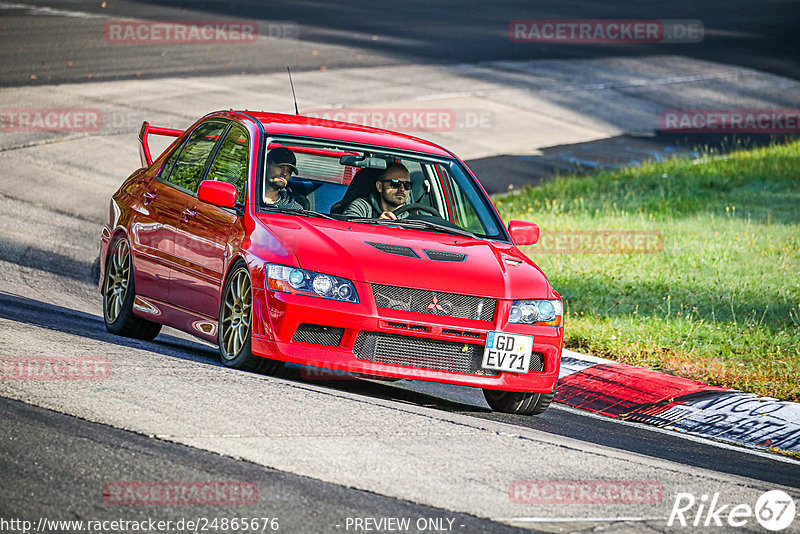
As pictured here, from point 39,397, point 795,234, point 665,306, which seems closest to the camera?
point 39,397

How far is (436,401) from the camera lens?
8523 millimetres

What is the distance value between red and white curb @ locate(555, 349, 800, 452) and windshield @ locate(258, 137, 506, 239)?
5.05 feet

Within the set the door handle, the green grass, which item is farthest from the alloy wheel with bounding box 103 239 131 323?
the green grass

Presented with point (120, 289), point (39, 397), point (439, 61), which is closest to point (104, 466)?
point (39, 397)

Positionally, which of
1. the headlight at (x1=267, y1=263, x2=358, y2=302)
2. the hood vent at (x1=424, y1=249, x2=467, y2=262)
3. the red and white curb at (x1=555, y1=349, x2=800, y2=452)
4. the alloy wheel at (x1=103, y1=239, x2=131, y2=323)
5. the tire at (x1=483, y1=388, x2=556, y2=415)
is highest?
the hood vent at (x1=424, y1=249, x2=467, y2=262)

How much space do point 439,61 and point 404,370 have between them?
23.5 metres

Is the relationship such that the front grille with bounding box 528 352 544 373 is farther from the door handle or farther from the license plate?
the door handle

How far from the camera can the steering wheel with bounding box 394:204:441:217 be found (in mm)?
8695

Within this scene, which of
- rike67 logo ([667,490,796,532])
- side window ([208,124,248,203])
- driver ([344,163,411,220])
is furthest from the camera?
driver ([344,163,411,220])

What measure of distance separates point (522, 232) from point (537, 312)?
1.09 m

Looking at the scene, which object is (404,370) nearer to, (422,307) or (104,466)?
(422,307)
